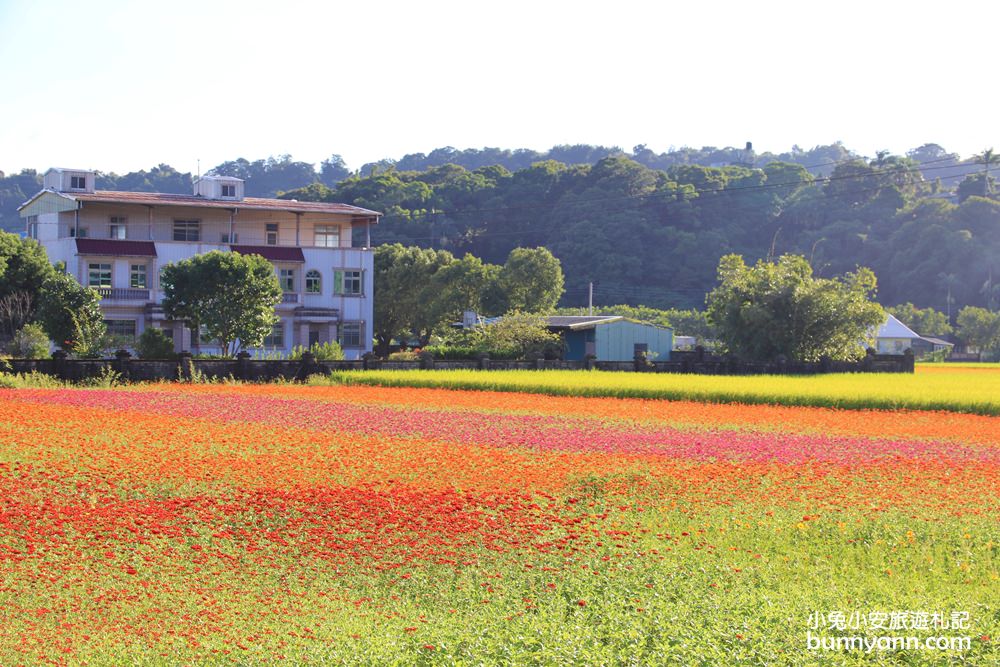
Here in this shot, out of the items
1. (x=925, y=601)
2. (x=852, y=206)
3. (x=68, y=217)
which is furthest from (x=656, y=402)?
(x=852, y=206)

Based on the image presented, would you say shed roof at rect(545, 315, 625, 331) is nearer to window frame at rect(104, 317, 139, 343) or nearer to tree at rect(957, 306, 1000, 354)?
window frame at rect(104, 317, 139, 343)

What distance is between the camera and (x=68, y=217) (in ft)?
229

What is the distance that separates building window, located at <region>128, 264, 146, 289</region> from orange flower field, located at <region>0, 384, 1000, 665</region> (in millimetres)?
44811

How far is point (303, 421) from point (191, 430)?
4110 millimetres

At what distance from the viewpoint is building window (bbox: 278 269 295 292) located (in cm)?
7175

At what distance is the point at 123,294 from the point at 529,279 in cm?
3177

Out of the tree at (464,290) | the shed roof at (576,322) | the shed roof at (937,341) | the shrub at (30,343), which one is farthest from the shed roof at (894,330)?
the shrub at (30,343)

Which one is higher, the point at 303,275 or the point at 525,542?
the point at 303,275

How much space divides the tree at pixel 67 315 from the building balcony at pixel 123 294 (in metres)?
10.8

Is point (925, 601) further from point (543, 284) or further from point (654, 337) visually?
point (543, 284)

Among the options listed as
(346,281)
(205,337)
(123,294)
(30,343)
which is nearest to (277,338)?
(346,281)

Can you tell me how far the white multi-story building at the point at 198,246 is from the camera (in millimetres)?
67250

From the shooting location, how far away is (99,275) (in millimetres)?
67125

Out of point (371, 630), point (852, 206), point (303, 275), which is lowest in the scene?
point (371, 630)
